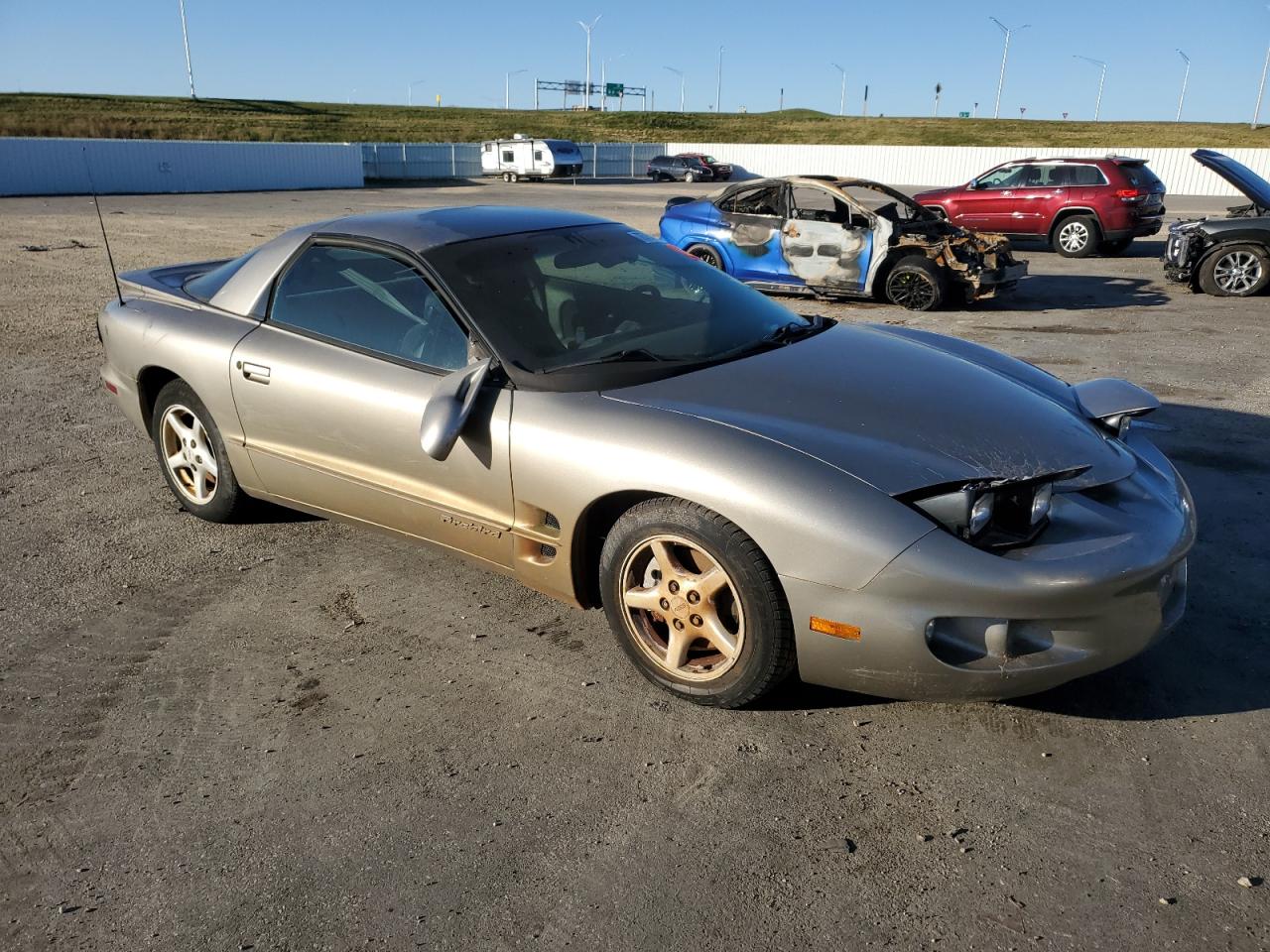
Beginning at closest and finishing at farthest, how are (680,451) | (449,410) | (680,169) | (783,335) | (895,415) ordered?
(680,451) → (895,415) → (449,410) → (783,335) → (680,169)

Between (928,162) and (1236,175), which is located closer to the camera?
(1236,175)

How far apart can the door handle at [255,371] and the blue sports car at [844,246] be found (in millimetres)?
8072

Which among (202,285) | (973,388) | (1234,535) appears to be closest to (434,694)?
(973,388)

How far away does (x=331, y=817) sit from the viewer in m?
2.62

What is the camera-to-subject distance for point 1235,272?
38.4 feet

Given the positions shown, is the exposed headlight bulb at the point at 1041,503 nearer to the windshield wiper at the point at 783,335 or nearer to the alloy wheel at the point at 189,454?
the windshield wiper at the point at 783,335

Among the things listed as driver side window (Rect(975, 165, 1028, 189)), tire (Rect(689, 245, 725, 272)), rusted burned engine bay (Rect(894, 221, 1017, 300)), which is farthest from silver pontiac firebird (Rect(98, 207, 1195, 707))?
driver side window (Rect(975, 165, 1028, 189))

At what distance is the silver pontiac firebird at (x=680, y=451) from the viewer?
2686 millimetres

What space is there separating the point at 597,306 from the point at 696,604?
1.35 meters

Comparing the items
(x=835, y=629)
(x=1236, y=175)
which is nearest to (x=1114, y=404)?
(x=835, y=629)

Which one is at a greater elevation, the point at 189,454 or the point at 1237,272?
the point at 1237,272

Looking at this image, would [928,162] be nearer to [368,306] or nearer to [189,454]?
[189,454]

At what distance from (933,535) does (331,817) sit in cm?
180

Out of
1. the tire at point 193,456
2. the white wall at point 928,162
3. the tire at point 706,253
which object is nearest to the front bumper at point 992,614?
the tire at point 193,456
